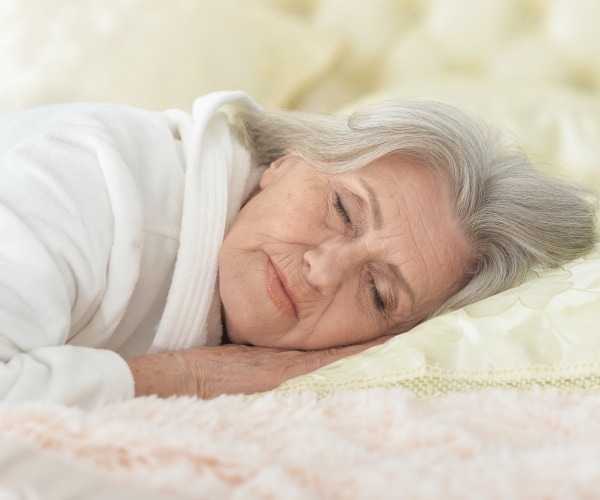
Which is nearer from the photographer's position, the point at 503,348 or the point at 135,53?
the point at 503,348

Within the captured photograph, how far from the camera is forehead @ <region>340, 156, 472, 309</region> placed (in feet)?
4.17

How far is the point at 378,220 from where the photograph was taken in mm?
1265

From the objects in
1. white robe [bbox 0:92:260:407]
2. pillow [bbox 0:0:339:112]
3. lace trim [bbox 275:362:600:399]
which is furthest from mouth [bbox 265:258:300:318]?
pillow [bbox 0:0:339:112]

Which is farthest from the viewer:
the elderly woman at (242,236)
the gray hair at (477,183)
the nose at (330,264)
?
the gray hair at (477,183)

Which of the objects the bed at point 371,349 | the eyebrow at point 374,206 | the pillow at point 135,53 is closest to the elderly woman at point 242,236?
the eyebrow at point 374,206

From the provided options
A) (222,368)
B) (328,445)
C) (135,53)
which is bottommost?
(222,368)

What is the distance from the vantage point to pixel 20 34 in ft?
6.68

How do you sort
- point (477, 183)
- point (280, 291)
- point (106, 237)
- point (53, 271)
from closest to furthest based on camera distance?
1. point (53, 271)
2. point (106, 237)
3. point (280, 291)
4. point (477, 183)

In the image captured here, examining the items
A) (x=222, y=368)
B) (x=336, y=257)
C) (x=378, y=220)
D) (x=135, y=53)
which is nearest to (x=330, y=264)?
(x=336, y=257)

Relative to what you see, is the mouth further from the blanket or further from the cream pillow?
the blanket

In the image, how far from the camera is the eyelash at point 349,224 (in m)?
1.27

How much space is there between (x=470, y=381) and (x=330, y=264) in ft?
0.98

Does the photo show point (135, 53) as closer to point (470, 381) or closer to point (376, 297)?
point (376, 297)

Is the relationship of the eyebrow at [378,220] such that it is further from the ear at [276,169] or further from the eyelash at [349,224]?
the ear at [276,169]
